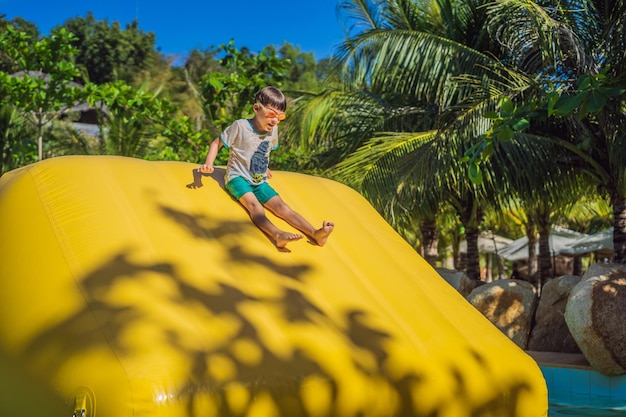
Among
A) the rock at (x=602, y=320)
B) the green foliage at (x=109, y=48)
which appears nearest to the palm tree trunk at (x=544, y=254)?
the rock at (x=602, y=320)

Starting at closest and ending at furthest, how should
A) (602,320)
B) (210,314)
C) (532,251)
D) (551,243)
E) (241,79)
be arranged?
(210,314)
(602,320)
(241,79)
(532,251)
(551,243)

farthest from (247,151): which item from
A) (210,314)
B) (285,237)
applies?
(210,314)

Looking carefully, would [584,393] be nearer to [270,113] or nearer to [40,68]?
[270,113]

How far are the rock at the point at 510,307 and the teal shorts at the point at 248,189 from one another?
6173 mm

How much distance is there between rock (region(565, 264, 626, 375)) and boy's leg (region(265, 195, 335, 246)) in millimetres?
4668

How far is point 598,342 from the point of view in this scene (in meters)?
8.10

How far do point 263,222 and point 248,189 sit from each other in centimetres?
27

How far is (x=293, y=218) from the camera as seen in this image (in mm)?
4641

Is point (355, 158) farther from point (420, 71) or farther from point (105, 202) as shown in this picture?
point (105, 202)

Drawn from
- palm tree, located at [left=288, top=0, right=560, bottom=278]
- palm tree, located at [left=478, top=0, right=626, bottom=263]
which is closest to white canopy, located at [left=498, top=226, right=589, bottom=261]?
A: palm tree, located at [left=288, top=0, right=560, bottom=278]

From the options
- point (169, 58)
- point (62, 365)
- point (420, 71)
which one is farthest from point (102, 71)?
point (62, 365)

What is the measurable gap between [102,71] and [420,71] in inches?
1567

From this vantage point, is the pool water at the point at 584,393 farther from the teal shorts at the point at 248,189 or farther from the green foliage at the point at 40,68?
the green foliage at the point at 40,68

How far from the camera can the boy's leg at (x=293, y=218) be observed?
4.56m
